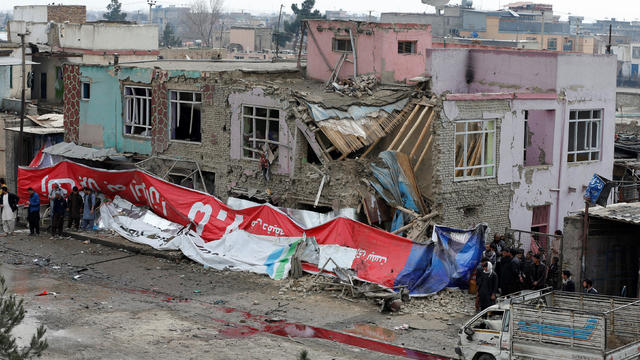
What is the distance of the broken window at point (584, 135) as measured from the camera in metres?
25.2

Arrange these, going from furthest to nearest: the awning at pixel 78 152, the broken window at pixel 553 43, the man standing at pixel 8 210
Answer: the broken window at pixel 553 43 → the awning at pixel 78 152 → the man standing at pixel 8 210

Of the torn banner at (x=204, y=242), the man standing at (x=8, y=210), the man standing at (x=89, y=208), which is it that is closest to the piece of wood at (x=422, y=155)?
the torn banner at (x=204, y=242)

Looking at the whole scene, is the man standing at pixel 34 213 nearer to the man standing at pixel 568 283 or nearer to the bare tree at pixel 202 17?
the man standing at pixel 568 283

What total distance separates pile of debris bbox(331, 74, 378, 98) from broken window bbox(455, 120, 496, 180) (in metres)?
3.30

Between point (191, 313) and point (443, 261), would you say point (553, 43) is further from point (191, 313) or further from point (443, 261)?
point (191, 313)

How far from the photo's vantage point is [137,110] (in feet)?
92.0

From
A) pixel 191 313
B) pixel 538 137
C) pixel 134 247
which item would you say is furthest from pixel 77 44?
pixel 191 313

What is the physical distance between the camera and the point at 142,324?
58.6 ft

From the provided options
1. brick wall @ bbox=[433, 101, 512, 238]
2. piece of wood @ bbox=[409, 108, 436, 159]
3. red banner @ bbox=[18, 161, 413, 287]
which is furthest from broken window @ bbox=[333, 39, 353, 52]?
red banner @ bbox=[18, 161, 413, 287]

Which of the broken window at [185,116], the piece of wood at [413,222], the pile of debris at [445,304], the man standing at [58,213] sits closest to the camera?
the pile of debris at [445,304]

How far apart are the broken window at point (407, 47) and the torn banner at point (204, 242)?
8.15 m

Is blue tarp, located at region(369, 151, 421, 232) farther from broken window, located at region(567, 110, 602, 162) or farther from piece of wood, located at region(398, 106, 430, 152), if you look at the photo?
broken window, located at region(567, 110, 602, 162)

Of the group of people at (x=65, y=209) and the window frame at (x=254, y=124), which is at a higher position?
the window frame at (x=254, y=124)

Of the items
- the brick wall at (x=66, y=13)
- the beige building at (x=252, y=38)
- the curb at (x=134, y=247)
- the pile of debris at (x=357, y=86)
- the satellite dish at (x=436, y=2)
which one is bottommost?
the curb at (x=134, y=247)
